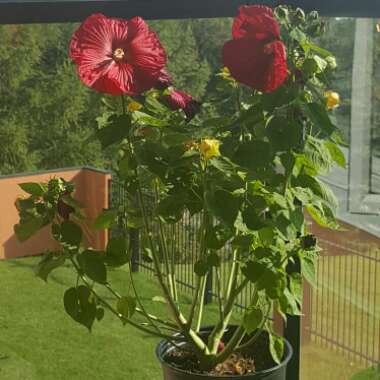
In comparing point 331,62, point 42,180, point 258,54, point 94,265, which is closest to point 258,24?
point 258,54

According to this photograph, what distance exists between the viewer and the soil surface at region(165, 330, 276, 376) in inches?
44.4

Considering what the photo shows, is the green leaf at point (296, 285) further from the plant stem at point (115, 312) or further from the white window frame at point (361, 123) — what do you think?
the white window frame at point (361, 123)

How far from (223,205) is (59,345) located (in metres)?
3.62

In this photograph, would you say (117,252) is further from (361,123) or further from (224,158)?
(361,123)

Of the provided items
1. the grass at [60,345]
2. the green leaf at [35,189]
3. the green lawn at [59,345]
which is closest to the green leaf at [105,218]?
the green leaf at [35,189]

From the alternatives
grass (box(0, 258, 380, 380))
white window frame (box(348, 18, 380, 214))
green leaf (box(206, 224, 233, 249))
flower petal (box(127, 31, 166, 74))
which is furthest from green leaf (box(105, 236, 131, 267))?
grass (box(0, 258, 380, 380))

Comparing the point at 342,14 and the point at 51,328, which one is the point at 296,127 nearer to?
the point at 342,14

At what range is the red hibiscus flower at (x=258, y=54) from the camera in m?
0.89

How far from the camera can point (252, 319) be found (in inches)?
40.9

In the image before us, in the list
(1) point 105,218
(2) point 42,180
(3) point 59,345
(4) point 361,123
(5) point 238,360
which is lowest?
(3) point 59,345

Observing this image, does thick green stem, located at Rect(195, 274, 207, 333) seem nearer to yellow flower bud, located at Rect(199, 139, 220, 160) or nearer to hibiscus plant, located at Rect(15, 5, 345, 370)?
hibiscus plant, located at Rect(15, 5, 345, 370)

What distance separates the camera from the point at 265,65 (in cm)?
90

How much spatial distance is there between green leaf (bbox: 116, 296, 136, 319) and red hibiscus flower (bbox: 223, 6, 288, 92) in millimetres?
330

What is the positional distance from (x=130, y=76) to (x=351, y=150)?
584mm
